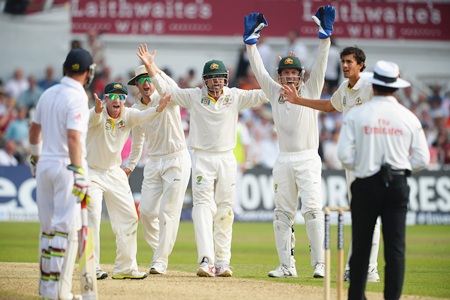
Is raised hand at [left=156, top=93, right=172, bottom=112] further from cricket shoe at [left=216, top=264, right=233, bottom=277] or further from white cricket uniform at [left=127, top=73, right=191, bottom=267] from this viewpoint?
cricket shoe at [left=216, top=264, right=233, bottom=277]

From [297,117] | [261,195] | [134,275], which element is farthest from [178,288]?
[261,195]

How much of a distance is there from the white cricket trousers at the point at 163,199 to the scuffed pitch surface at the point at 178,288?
0.43 meters

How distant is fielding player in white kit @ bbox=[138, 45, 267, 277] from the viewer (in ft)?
37.9

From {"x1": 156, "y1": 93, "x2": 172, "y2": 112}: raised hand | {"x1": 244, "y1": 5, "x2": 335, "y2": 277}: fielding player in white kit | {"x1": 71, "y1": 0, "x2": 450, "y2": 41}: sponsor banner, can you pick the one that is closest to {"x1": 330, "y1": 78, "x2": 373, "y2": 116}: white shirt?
{"x1": 244, "y1": 5, "x2": 335, "y2": 277}: fielding player in white kit

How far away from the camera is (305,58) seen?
2520 centimetres

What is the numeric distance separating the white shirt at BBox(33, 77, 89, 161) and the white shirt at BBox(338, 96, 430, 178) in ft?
7.71

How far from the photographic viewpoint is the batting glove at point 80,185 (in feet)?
28.0

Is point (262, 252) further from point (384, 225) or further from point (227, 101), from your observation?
point (384, 225)

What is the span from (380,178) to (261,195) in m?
12.5

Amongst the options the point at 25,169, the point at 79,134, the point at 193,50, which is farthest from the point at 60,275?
the point at 193,50

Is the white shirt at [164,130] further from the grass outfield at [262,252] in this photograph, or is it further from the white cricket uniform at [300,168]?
the grass outfield at [262,252]

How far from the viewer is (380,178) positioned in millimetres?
8445

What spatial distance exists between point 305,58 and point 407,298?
1603 centimetres

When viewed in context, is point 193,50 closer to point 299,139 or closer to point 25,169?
point 25,169
